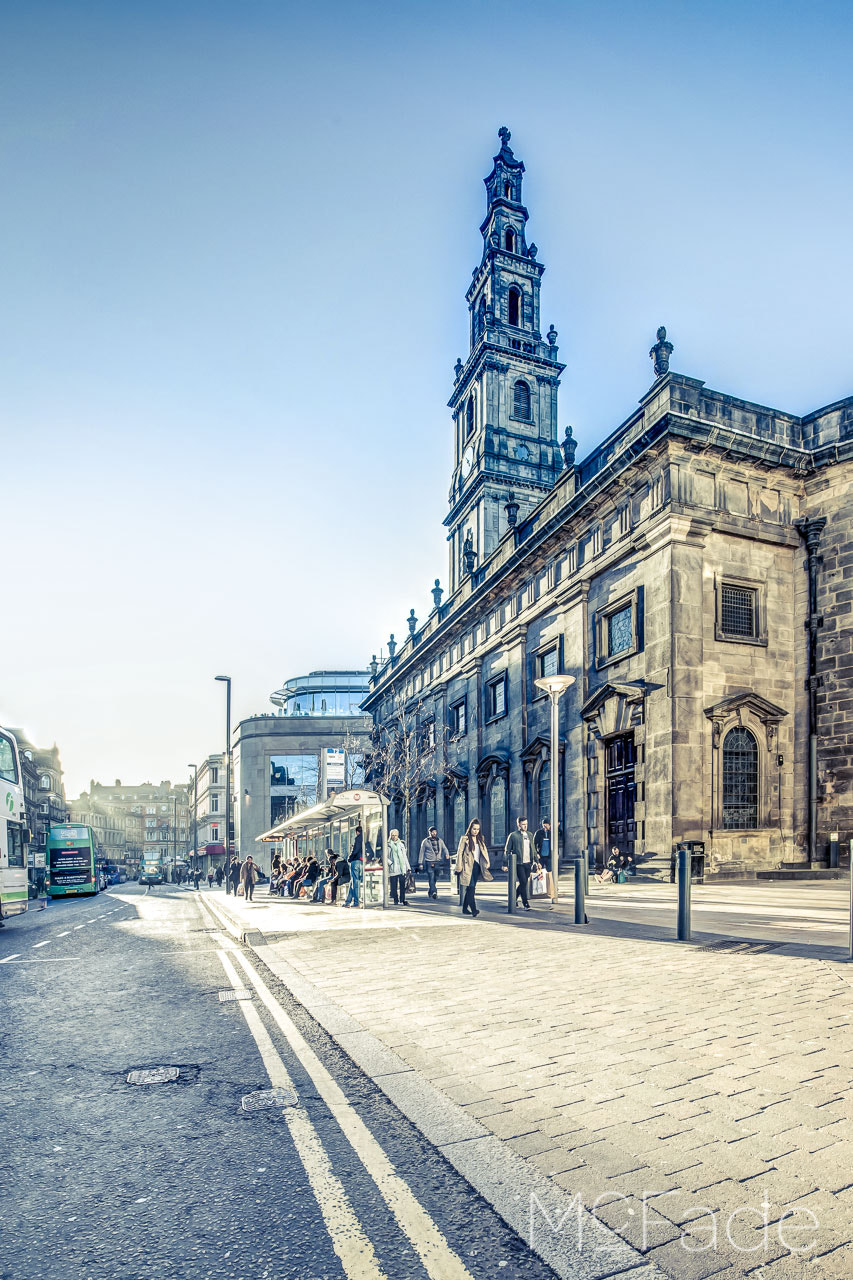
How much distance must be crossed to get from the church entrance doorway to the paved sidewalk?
44.5ft

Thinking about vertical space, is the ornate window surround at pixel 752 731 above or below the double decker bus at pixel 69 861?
above

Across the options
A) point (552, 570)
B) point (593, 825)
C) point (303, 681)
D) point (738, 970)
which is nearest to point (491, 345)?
point (552, 570)

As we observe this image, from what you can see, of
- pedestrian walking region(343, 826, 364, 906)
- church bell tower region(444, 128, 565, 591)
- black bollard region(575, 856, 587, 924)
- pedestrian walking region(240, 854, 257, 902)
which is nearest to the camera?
black bollard region(575, 856, 587, 924)

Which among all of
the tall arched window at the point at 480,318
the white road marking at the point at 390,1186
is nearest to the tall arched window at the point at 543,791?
the white road marking at the point at 390,1186

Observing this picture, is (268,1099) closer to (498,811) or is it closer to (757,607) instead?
(757,607)

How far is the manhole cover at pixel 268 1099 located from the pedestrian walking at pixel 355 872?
14.9 m

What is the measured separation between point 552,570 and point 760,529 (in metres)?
8.23

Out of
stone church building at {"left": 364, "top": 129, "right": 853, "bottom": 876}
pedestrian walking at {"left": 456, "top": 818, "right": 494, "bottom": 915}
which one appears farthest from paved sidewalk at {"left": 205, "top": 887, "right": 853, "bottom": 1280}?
stone church building at {"left": 364, "top": 129, "right": 853, "bottom": 876}

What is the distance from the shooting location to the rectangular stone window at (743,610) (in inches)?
878

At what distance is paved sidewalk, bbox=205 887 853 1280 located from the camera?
296 centimetres

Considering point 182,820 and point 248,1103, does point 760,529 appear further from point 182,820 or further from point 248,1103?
point 182,820

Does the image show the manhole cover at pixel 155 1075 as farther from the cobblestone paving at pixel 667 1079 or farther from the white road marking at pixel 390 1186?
the cobblestone paving at pixel 667 1079

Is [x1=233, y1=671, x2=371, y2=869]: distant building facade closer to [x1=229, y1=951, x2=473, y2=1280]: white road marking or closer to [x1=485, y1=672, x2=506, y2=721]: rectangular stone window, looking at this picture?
[x1=485, y1=672, x2=506, y2=721]: rectangular stone window

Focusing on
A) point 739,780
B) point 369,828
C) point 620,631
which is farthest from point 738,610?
point 369,828
